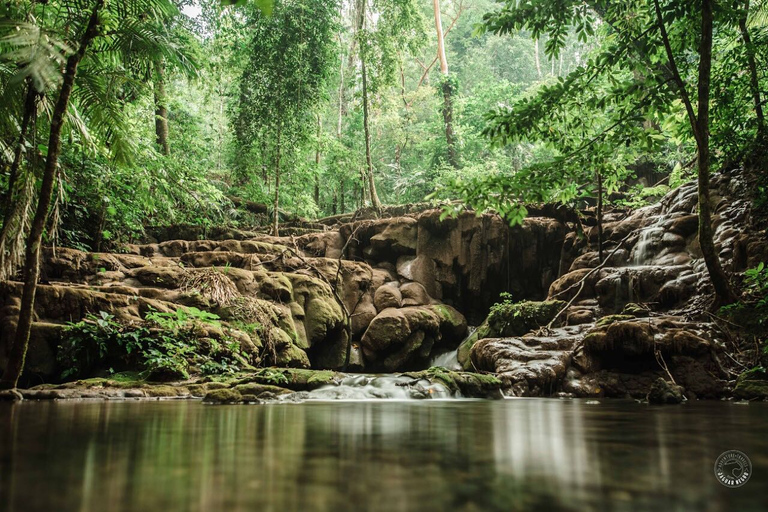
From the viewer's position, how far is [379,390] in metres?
6.77

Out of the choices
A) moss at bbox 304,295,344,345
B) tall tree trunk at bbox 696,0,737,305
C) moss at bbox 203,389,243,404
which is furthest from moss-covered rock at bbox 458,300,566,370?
moss at bbox 203,389,243,404

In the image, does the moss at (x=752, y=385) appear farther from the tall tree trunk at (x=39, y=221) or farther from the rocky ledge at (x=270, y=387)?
the tall tree trunk at (x=39, y=221)

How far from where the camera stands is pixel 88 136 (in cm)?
602

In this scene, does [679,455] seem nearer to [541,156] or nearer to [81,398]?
[81,398]

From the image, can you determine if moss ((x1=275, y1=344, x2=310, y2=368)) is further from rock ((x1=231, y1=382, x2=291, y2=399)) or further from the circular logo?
the circular logo

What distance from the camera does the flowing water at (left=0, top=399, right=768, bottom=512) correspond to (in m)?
0.98

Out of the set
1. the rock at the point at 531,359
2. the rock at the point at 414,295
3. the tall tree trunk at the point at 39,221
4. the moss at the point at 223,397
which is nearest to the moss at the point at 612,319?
the rock at the point at 531,359

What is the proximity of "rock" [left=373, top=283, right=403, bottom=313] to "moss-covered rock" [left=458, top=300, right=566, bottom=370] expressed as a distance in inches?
104

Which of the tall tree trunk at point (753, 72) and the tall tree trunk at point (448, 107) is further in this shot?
the tall tree trunk at point (448, 107)

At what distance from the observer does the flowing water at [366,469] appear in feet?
3.20

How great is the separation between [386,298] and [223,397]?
27.7 ft

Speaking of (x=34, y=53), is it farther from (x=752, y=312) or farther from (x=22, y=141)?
(x=752, y=312)

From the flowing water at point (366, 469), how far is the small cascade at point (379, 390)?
155 inches

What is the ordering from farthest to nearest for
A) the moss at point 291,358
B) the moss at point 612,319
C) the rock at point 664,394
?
the moss at point 291,358
the moss at point 612,319
the rock at point 664,394
